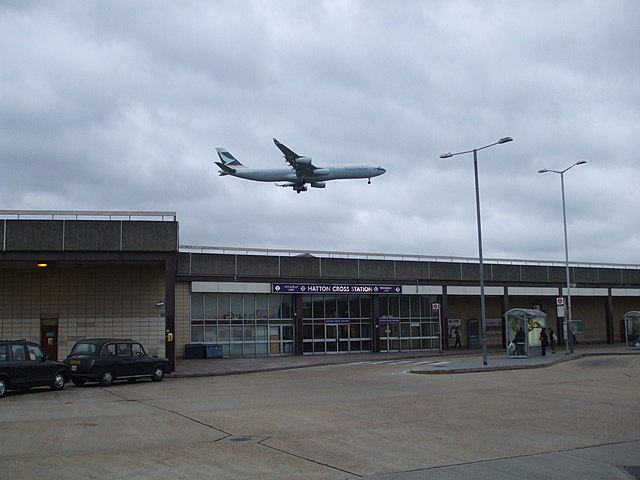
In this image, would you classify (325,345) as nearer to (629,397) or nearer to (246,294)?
(246,294)

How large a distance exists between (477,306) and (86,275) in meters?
30.5

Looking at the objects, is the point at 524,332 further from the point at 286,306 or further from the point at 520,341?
the point at 286,306

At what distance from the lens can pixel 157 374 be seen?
25.9 meters

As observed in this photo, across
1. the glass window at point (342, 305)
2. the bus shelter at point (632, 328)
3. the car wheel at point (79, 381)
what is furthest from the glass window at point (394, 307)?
the car wheel at point (79, 381)

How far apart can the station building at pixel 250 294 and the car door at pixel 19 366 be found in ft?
31.7

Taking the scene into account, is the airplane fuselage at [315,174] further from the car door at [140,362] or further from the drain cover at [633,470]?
the drain cover at [633,470]

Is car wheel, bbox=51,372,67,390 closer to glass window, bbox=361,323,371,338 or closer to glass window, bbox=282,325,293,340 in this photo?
glass window, bbox=282,325,293,340

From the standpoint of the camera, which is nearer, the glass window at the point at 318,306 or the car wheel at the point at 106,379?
the car wheel at the point at 106,379

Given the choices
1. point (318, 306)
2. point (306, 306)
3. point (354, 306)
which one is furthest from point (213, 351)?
point (354, 306)

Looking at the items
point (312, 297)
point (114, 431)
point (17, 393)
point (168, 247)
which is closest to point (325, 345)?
point (312, 297)

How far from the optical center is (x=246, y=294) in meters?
42.8

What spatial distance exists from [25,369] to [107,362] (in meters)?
3.42

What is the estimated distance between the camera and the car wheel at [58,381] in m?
21.8

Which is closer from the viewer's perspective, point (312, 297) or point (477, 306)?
point (312, 297)
